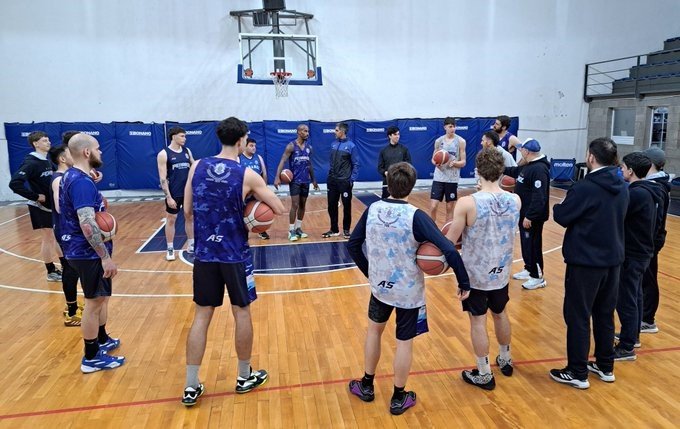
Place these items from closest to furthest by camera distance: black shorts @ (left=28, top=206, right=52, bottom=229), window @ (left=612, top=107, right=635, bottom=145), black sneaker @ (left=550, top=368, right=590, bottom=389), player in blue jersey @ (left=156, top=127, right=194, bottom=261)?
black sneaker @ (left=550, top=368, right=590, bottom=389)
black shorts @ (left=28, top=206, right=52, bottom=229)
player in blue jersey @ (left=156, top=127, right=194, bottom=261)
window @ (left=612, top=107, right=635, bottom=145)

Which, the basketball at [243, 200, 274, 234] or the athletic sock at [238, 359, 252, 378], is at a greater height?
the basketball at [243, 200, 274, 234]

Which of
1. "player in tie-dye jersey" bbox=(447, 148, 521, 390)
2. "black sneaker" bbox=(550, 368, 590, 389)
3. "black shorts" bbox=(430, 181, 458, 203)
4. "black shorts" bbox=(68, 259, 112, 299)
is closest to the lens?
"player in tie-dye jersey" bbox=(447, 148, 521, 390)

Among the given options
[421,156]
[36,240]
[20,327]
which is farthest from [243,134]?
[421,156]

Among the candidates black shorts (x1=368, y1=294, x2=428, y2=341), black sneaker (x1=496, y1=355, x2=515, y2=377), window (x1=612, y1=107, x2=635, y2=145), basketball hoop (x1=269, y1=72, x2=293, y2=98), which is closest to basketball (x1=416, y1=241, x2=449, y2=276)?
black shorts (x1=368, y1=294, x2=428, y2=341)

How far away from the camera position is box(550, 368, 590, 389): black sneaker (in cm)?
374

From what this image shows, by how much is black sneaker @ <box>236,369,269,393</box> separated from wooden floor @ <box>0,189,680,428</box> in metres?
0.07

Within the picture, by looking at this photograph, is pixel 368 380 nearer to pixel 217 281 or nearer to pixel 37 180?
pixel 217 281

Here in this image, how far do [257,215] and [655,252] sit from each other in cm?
371

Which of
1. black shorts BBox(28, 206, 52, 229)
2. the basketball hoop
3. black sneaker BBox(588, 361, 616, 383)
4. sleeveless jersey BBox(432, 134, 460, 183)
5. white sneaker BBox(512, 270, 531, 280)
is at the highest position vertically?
the basketball hoop

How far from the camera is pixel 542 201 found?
17.5 feet

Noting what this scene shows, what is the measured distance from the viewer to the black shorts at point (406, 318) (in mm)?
3236

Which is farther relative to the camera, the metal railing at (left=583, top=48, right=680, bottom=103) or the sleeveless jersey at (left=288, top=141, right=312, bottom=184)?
the metal railing at (left=583, top=48, right=680, bottom=103)

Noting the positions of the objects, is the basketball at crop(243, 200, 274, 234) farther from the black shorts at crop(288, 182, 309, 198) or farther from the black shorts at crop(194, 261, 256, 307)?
the black shorts at crop(288, 182, 309, 198)

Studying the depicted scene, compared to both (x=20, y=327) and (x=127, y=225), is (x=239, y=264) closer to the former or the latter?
(x=20, y=327)
